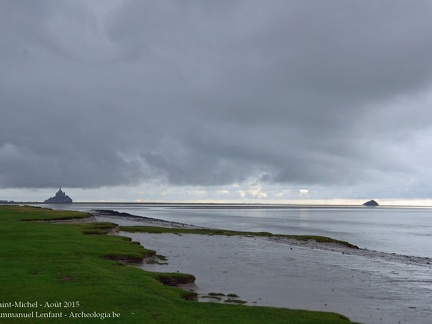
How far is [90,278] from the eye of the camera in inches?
1053

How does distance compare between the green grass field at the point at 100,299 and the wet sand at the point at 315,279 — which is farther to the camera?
the wet sand at the point at 315,279

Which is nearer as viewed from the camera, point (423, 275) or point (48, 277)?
point (48, 277)

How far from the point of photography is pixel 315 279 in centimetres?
3903

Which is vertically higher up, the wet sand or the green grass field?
the green grass field

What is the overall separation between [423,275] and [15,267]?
42.3 m

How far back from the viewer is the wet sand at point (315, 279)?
1125 inches

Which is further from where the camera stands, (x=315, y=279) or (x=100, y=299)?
(x=315, y=279)

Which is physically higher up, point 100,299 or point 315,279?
point 100,299

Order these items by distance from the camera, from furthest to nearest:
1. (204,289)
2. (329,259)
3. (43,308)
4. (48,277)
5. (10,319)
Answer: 1. (329,259)
2. (204,289)
3. (48,277)
4. (43,308)
5. (10,319)

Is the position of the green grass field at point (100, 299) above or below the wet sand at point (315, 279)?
above

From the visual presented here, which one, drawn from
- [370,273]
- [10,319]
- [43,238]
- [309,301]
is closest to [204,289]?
[309,301]

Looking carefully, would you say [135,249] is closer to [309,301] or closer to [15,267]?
[15,267]

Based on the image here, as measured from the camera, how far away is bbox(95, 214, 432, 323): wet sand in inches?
1125

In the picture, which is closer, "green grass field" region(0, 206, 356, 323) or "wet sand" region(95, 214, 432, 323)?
"green grass field" region(0, 206, 356, 323)
